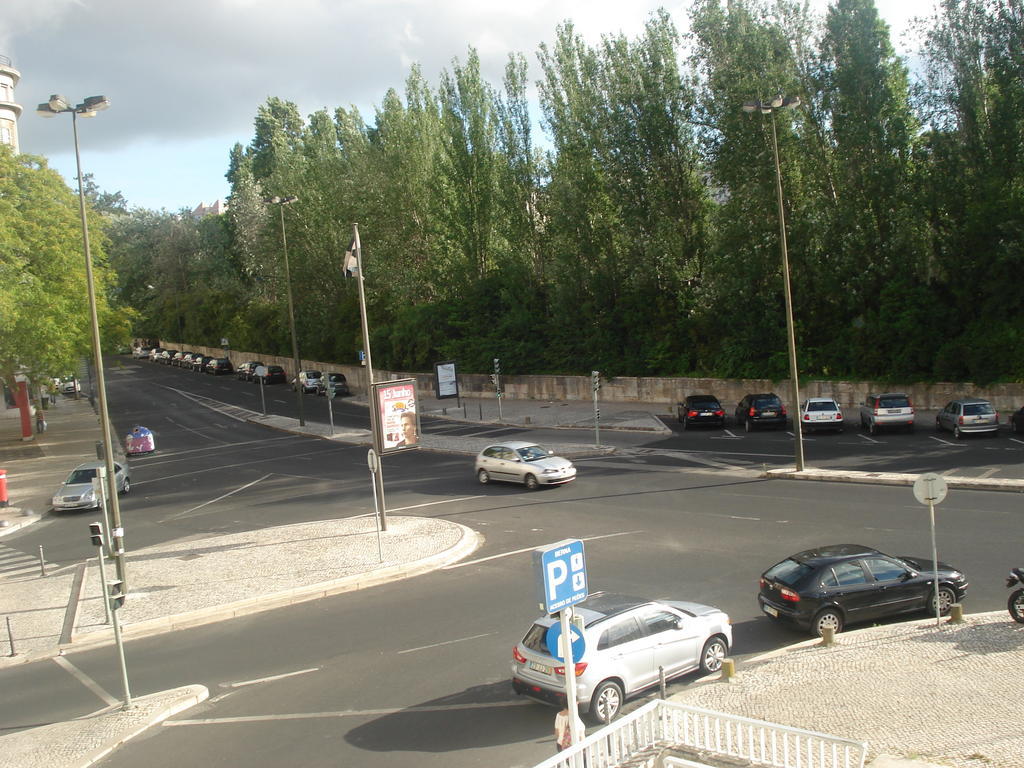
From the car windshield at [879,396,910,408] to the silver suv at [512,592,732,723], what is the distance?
22.3 metres

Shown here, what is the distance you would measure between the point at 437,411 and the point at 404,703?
4043 cm

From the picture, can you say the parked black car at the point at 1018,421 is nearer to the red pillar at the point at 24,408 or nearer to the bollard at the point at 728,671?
the bollard at the point at 728,671

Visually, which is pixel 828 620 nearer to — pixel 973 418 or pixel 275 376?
pixel 973 418

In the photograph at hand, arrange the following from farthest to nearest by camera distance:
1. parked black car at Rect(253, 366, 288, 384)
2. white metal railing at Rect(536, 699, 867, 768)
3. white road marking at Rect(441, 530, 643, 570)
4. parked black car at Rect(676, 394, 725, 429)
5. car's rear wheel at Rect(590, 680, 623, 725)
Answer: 1. parked black car at Rect(253, 366, 288, 384)
2. parked black car at Rect(676, 394, 725, 429)
3. white road marking at Rect(441, 530, 643, 570)
4. car's rear wheel at Rect(590, 680, 623, 725)
5. white metal railing at Rect(536, 699, 867, 768)

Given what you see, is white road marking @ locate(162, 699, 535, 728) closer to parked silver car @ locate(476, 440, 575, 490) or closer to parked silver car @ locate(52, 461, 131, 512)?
parked silver car @ locate(476, 440, 575, 490)

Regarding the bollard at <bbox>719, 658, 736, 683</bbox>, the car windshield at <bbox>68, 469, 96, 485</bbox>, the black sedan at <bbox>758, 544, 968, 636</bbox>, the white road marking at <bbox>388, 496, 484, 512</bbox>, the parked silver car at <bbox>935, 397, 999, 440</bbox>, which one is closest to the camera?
the bollard at <bbox>719, 658, 736, 683</bbox>

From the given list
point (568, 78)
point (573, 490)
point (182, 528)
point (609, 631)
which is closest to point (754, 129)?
point (568, 78)

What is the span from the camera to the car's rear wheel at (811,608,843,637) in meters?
12.7

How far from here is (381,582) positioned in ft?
59.8

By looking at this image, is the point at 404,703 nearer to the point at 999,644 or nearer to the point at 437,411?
the point at 999,644

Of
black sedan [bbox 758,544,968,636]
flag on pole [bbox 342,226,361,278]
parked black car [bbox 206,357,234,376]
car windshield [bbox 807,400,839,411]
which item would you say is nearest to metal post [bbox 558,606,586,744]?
black sedan [bbox 758,544,968,636]

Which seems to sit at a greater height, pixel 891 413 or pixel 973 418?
pixel 891 413

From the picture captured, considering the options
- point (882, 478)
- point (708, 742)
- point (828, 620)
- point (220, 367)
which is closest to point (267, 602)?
point (828, 620)

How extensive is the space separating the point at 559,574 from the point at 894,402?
27.0m
